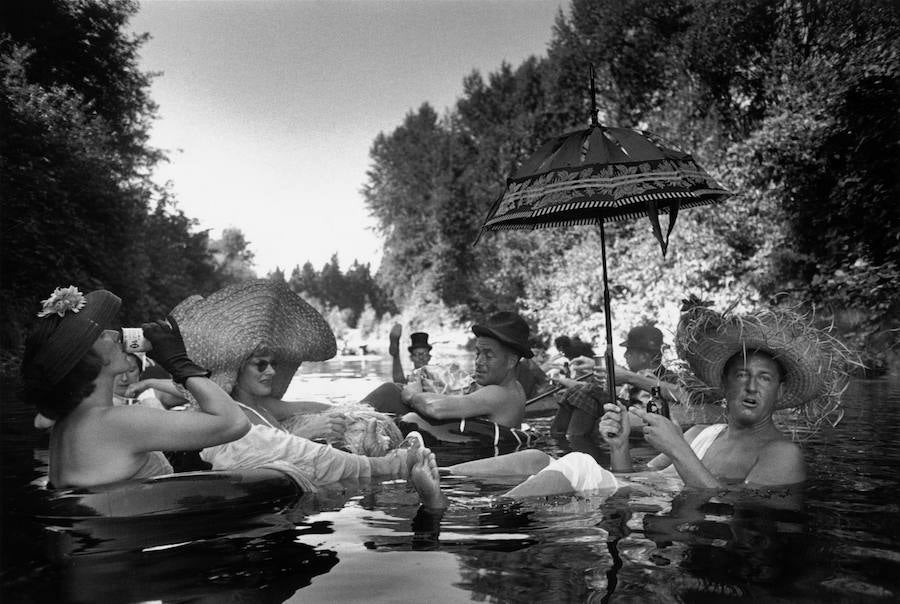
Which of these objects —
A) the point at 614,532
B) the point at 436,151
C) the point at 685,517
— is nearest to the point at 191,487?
the point at 614,532

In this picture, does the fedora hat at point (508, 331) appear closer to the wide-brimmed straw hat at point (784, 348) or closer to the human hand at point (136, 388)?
the wide-brimmed straw hat at point (784, 348)

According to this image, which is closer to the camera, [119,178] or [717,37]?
[717,37]

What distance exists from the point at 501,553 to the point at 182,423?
170 cm

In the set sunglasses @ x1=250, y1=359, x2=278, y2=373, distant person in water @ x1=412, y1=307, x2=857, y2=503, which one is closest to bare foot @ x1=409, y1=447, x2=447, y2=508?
distant person in water @ x1=412, y1=307, x2=857, y2=503

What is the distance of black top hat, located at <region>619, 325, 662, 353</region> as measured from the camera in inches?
338

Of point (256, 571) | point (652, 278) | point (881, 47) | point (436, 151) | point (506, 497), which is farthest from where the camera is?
point (436, 151)

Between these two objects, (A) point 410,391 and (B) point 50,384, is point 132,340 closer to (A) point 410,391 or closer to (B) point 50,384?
(B) point 50,384

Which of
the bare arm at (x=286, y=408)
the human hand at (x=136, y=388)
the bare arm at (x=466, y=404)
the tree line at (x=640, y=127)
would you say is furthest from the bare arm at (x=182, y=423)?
the tree line at (x=640, y=127)

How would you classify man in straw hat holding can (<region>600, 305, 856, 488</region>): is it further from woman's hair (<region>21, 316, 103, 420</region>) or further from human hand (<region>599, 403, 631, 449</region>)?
woman's hair (<region>21, 316, 103, 420</region>)

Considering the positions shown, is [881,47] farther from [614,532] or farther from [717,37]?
[614,532]

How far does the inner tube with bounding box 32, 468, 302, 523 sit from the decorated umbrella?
235 cm

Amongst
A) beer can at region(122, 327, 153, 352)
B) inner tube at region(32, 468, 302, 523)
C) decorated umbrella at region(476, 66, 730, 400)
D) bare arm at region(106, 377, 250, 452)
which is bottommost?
inner tube at region(32, 468, 302, 523)

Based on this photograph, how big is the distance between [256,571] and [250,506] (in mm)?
1178

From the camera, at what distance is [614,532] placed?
428cm
